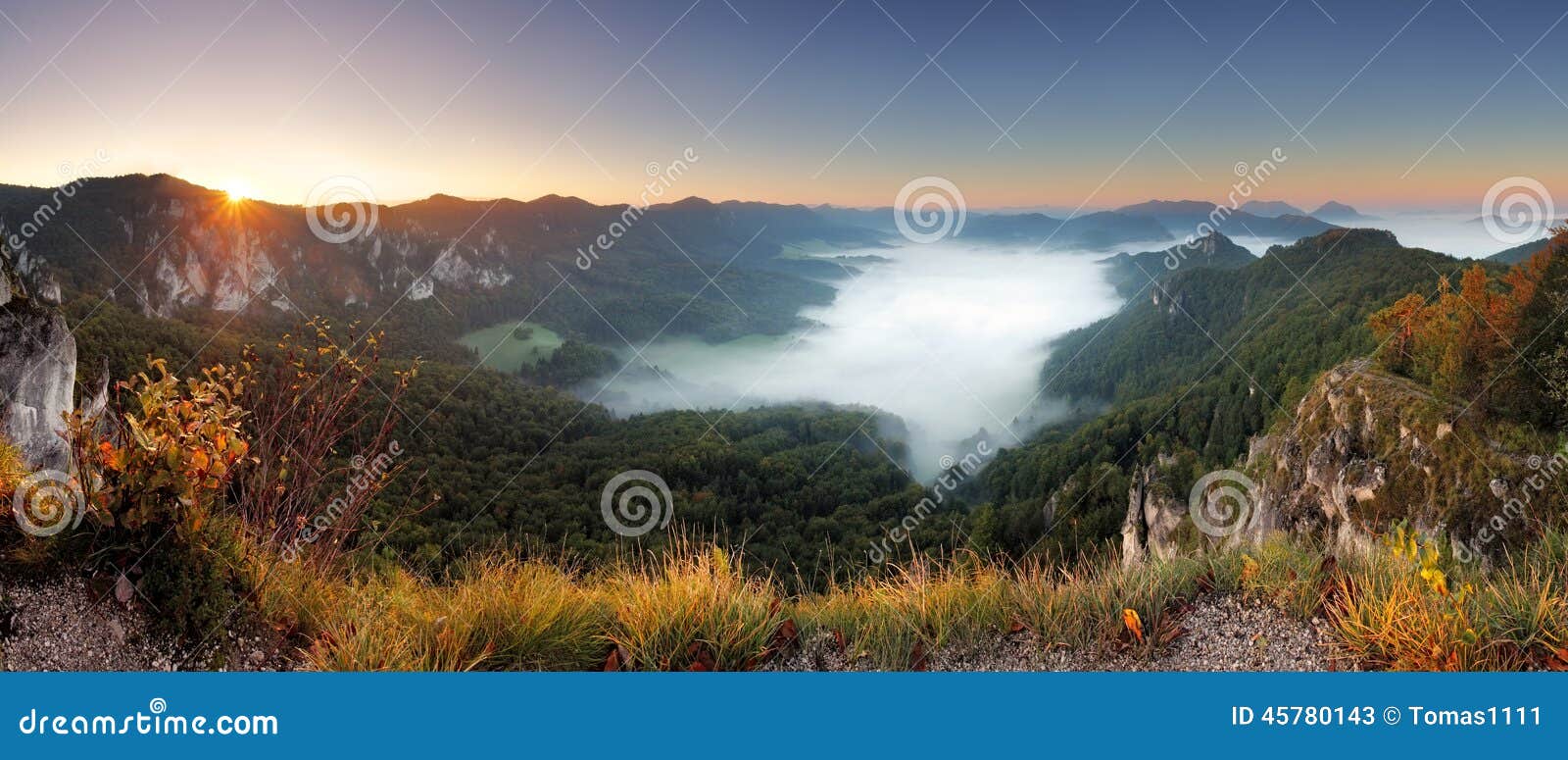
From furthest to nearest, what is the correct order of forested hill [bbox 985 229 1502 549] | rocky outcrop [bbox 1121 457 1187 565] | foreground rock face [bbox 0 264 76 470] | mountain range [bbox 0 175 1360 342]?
mountain range [bbox 0 175 1360 342], forested hill [bbox 985 229 1502 549], rocky outcrop [bbox 1121 457 1187 565], foreground rock face [bbox 0 264 76 470]

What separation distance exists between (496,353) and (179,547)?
159849 mm

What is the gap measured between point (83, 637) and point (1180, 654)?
6.57 m

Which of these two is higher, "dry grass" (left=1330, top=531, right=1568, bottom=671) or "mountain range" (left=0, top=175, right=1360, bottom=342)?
"mountain range" (left=0, top=175, right=1360, bottom=342)

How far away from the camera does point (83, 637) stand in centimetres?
410

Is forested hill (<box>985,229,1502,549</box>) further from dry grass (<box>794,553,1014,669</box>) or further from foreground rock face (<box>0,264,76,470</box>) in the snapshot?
foreground rock face (<box>0,264,76,470</box>)

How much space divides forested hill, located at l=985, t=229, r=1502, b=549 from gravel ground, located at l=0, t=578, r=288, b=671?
1344 inches

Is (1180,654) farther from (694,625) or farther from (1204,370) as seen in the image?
(1204,370)

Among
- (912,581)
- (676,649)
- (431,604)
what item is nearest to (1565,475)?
(912,581)

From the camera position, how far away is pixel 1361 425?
3244 cm

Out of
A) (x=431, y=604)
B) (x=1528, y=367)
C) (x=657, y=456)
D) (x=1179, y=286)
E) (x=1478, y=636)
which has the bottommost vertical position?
(x=657, y=456)

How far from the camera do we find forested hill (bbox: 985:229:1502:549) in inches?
2699

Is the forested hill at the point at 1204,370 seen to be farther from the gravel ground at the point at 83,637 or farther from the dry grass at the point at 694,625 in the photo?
the gravel ground at the point at 83,637

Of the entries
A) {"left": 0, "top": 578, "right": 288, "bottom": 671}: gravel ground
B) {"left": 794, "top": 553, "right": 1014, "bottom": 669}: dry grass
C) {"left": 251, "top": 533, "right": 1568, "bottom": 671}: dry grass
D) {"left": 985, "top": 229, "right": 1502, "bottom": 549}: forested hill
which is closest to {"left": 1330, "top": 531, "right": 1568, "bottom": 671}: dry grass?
{"left": 251, "top": 533, "right": 1568, "bottom": 671}: dry grass

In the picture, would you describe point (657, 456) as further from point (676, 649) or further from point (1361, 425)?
point (676, 649)
